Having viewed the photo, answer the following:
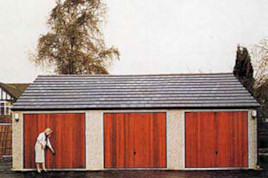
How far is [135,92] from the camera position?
50.3 ft

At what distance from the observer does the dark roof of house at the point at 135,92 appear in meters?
14.5

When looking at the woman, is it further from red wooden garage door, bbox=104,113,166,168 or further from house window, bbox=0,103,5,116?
house window, bbox=0,103,5,116

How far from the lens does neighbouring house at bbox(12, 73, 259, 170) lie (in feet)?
46.9

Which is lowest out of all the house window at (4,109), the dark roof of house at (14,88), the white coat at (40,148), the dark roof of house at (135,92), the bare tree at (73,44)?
the white coat at (40,148)

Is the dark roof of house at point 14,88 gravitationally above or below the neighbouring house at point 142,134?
above

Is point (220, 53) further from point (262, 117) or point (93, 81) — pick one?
point (93, 81)

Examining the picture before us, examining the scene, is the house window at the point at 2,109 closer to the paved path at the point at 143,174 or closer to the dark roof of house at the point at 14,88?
the dark roof of house at the point at 14,88

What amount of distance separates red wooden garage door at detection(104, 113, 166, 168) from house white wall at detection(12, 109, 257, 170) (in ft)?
0.64

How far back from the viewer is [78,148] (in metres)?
14.4

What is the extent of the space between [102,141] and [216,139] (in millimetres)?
4169

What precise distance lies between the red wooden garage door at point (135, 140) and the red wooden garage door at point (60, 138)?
3.15ft

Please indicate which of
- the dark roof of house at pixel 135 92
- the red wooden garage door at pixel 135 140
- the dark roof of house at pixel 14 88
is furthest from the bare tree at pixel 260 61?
the dark roof of house at pixel 14 88

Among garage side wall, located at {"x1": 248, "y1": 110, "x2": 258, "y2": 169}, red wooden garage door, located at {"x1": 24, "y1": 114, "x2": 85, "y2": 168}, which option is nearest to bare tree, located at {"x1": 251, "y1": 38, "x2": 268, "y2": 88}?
garage side wall, located at {"x1": 248, "y1": 110, "x2": 258, "y2": 169}

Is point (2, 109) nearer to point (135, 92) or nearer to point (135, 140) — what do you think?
point (135, 92)
